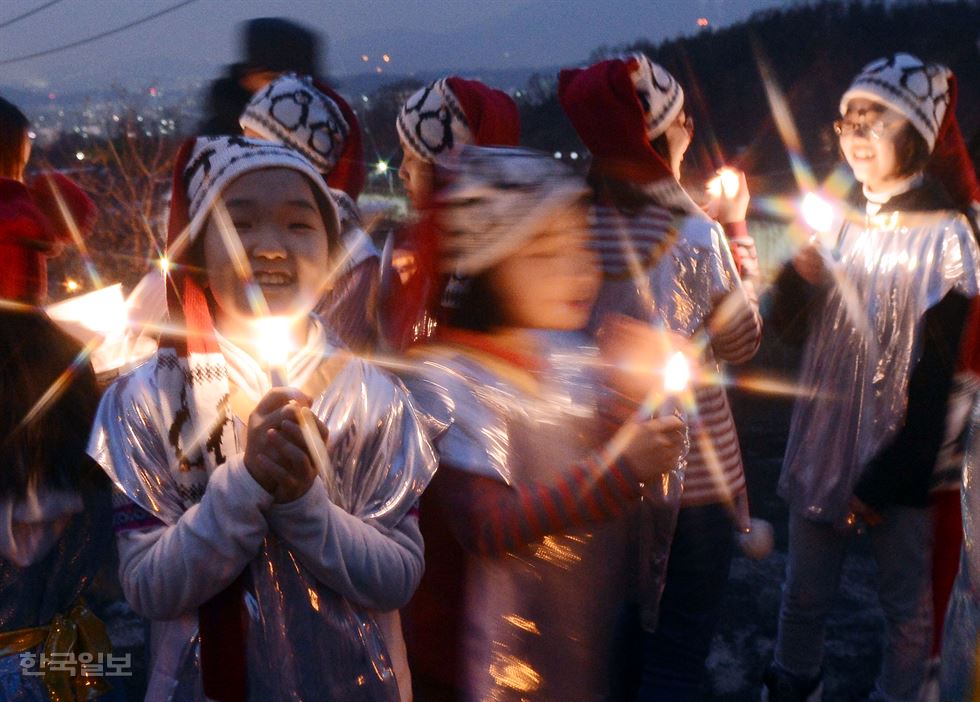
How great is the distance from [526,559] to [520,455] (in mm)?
202

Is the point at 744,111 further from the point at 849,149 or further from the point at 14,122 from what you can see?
the point at 14,122

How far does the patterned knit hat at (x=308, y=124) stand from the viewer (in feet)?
11.2

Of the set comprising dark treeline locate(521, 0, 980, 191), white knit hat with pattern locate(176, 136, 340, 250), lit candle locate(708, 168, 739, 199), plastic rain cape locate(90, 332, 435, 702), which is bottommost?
plastic rain cape locate(90, 332, 435, 702)

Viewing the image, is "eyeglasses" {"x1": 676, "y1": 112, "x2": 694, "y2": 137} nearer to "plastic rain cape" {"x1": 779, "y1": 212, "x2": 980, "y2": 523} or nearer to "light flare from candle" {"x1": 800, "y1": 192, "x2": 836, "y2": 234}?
"light flare from candle" {"x1": 800, "y1": 192, "x2": 836, "y2": 234}

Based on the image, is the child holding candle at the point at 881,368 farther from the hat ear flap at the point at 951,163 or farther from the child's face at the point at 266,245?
the child's face at the point at 266,245

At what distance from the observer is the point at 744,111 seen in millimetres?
17656

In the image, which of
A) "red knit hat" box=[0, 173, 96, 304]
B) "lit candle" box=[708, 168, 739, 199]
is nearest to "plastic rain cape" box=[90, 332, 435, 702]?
"red knit hat" box=[0, 173, 96, 304]

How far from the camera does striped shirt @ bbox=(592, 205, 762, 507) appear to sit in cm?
275

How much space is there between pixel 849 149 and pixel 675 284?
3.25ft

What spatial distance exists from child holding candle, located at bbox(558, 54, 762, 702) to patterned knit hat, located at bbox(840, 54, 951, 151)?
0.80 m

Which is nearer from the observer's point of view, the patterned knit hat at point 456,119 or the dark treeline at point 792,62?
the patterned knit hat at point 456,119

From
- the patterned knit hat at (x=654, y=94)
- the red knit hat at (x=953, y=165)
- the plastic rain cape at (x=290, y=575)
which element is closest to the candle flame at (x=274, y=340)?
the plastic rain cape at (x=290, y=575)

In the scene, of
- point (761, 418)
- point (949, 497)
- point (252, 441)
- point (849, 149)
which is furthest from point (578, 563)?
point (761, 418)

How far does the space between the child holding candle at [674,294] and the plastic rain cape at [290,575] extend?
1.08 metres
